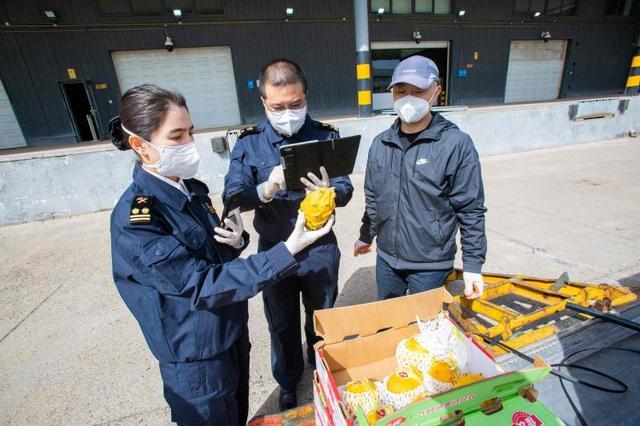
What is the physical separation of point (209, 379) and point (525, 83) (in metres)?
17.9

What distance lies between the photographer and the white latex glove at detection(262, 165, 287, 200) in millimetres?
1583

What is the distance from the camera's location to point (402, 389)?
1.00 meters

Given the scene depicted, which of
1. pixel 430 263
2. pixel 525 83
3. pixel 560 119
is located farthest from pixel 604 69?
pixel 430 263

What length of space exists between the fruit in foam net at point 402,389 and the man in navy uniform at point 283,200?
0.87m

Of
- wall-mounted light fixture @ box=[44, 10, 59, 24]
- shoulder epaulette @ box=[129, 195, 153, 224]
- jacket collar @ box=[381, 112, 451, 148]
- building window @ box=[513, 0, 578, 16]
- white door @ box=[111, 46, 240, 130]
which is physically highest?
building window @ box=[513, 0, 578, 16]

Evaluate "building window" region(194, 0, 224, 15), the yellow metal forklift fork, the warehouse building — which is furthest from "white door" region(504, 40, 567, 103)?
the yellow metal forklift fork

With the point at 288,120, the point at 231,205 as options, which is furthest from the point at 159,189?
the point at 288,120

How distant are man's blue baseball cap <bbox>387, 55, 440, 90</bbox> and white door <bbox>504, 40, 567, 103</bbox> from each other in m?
15.7

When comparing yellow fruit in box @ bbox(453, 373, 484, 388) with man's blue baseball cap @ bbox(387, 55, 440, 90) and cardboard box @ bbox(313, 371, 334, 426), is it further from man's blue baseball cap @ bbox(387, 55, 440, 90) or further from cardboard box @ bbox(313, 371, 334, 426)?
man's blue baseball cap @ bbox(387, 55, 440, 90)

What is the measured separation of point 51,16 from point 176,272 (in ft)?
38.6

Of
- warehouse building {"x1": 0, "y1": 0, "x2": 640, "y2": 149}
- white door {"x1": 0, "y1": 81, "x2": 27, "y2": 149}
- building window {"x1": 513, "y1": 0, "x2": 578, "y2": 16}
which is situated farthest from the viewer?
building window {"x1": 513, "y1": 0, "x2": 578, "y2": 16}

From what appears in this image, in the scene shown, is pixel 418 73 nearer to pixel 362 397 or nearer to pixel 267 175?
pixel 267 175

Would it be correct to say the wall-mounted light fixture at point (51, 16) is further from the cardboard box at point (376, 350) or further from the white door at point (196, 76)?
the cardboard box at point (376, 350)

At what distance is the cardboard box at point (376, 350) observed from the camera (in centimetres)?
87
